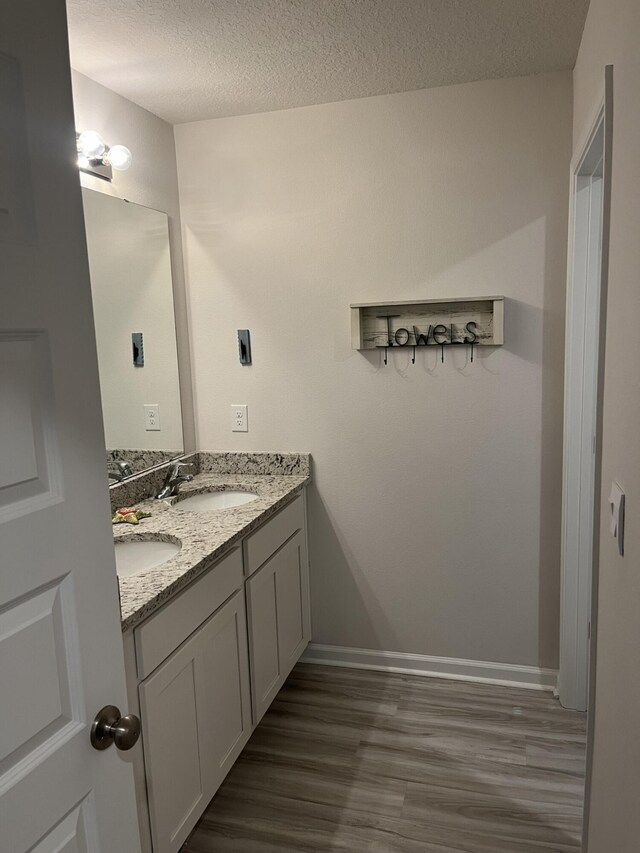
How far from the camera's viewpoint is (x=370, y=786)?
2.19 meters

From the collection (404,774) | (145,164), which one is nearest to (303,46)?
(145,164)

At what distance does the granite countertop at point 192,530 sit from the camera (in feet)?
5.30

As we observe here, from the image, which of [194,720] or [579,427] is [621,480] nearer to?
[579,427]

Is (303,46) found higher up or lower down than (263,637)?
higher up

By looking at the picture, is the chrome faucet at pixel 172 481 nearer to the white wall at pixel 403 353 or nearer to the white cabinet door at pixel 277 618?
the white wall at pixel 403 353

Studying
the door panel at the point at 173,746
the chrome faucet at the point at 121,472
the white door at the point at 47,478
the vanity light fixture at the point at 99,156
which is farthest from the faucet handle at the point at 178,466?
the white door at the point at 47,478

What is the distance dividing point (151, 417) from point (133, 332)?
0.36 meters

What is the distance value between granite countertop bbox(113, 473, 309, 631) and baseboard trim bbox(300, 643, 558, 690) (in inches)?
33.3

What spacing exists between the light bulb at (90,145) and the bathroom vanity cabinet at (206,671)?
4.67ft

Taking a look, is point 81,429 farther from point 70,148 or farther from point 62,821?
point 62,821

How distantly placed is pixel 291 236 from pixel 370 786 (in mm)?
2159

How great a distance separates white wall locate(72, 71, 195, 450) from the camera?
2.29 meters

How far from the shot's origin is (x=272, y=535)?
8.10 ft

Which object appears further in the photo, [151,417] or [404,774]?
[151,417]
